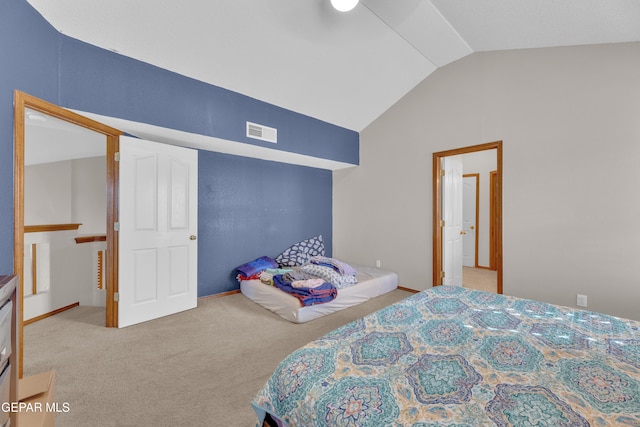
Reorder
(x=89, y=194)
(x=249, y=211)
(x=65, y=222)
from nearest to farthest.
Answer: (x=65, y=222) → (x=89, y=194) → (x=249, y=211)

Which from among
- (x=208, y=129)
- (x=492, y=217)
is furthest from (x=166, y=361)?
(x=492, y=217)

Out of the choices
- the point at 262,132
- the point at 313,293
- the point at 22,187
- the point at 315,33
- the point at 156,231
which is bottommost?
the point at 313,293

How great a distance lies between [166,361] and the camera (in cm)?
214

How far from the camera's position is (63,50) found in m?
2.17

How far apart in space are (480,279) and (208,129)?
16.0 feet

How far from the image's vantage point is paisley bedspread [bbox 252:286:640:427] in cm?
87

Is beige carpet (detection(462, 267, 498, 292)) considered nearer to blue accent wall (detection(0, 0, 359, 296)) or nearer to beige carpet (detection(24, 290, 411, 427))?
beige carpet (detection(24, 290, 411, 427))

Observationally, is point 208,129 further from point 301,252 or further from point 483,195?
point 483,195

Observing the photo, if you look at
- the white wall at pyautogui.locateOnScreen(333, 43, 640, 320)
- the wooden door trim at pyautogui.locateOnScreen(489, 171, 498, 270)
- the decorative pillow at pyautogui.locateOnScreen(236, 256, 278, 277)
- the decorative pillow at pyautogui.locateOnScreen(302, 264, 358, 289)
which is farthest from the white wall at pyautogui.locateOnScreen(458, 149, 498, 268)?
the decorative pillow at pyautogui.locateOnScreen(236, 256, 278, 277)

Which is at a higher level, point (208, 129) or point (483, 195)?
point (208, 129)

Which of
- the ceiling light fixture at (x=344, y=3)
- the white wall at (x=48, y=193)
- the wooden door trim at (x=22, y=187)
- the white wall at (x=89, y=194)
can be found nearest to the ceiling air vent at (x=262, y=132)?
the wooden door trim at (x=22, y=187)

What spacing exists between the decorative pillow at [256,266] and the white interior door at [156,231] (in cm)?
71

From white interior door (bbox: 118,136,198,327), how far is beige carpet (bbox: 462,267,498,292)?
13.6ft

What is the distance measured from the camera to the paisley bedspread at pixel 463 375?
34.2 inches
